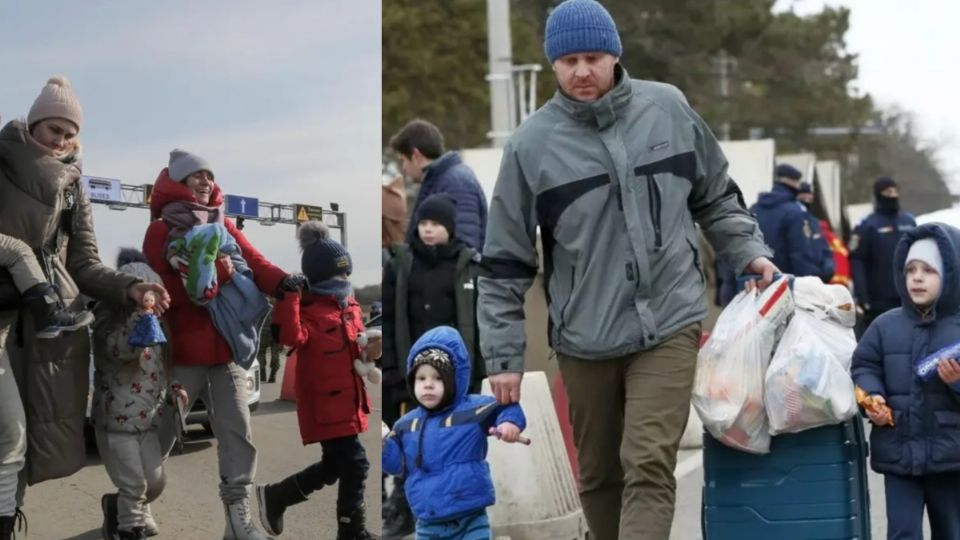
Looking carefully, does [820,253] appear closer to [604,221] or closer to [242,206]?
[604,221]

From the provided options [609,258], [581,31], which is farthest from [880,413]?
[581,31]

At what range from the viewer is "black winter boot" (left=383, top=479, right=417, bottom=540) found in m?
8.22

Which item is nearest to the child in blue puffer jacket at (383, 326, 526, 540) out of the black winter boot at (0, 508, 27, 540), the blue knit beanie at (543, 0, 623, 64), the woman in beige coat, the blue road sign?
the blue knit beanie at (543, 0, 623, 64)

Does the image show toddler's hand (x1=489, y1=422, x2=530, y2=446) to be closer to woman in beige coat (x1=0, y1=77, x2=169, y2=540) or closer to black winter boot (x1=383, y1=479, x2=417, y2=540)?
woman in beige coat (x1=0, y1=77, x2=169, y2=540)

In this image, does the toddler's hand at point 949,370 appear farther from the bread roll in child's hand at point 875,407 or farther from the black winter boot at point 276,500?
the black winter boot at point 276,500

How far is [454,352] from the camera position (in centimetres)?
617

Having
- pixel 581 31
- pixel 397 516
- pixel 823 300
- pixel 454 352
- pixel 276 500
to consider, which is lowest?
pixel 397 516

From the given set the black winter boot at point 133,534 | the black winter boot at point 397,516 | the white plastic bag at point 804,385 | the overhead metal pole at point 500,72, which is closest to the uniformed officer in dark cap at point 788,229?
the black winter boot at point 397,516

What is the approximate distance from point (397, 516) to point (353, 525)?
123 inches

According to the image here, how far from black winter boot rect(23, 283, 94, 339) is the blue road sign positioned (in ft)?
1.85

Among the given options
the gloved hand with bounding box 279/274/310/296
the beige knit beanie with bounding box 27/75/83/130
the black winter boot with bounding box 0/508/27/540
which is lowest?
the black winter boot with bounding box 0/508/27/540

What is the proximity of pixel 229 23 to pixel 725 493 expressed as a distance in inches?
86.8

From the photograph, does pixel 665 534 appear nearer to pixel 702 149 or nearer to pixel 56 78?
pixel 702 149

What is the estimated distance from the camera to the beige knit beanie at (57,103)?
174 inches
